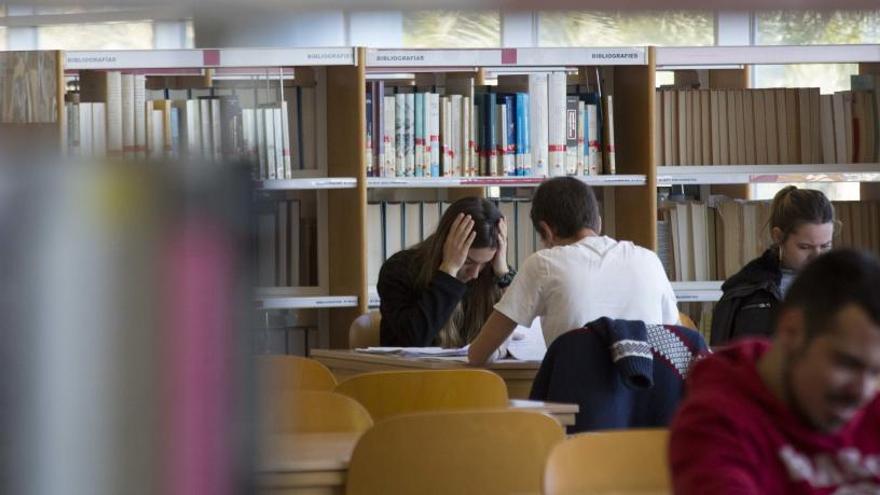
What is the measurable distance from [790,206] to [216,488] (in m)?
3.73

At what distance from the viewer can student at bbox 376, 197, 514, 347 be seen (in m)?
4.34

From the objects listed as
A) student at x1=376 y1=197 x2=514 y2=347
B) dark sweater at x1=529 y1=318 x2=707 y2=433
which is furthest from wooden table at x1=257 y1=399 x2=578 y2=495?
student at x1=376 y1=197 x2=514 y2=347

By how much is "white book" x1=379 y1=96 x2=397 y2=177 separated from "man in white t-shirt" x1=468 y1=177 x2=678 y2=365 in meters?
1.74

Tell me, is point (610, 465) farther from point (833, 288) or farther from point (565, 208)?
point (565, 208)

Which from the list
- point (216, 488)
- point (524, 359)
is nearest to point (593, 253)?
point (524, 359)

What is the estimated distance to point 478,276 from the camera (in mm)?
4527

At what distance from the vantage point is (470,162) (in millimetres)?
5367

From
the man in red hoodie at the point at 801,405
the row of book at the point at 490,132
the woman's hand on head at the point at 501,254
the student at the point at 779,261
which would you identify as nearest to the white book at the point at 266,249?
the man in red hoodie at the point at 801,405

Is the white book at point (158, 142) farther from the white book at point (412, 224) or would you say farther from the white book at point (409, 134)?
the white book at point (412, 224)

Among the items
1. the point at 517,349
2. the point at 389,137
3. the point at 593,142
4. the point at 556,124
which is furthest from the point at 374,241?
the point at 517,349

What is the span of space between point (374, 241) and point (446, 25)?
5089 millimetres

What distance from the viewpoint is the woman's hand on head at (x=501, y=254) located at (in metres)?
4.45

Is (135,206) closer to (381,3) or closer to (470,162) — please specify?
(381,3)

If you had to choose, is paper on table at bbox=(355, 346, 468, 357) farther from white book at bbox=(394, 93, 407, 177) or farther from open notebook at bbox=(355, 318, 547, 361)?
white book at bbox=(394, 93, 407, 177)
